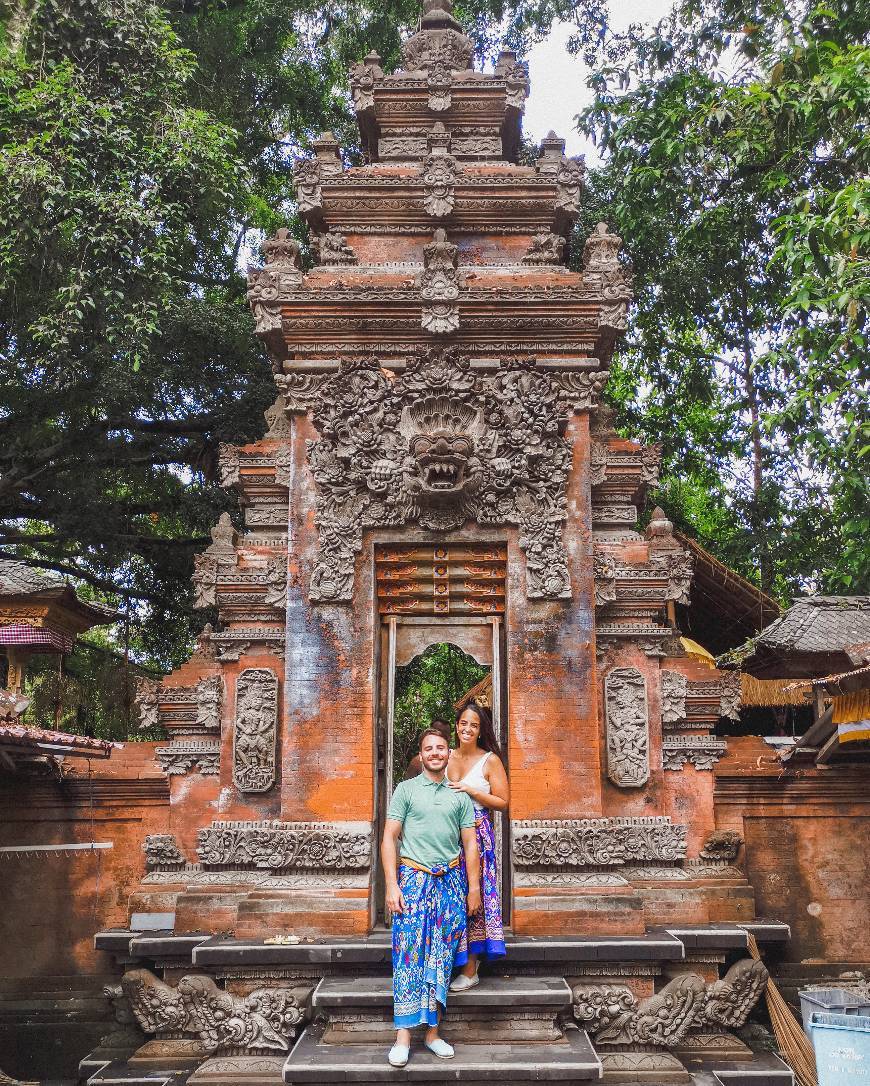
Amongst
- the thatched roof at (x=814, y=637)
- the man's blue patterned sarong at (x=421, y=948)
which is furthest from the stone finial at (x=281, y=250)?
the thatched roof at (x=814, y=637)

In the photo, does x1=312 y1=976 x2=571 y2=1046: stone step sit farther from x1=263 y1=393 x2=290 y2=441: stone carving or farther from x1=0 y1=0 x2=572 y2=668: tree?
x1=0 y1=0 x2=572 y2=668: tree

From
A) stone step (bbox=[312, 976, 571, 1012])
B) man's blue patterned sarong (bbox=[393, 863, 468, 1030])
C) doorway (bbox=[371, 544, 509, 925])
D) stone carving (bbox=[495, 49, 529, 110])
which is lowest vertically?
stone step (bbox=[312, 976, 571, 1012])

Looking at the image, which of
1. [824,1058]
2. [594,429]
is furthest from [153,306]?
[824,1058]

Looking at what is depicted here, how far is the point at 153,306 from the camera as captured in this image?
11.6 metres

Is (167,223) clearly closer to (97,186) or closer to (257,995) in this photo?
(97,186)

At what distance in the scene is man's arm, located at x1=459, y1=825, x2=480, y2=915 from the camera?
609cm

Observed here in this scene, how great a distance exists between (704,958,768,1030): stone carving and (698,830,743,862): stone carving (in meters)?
0.98

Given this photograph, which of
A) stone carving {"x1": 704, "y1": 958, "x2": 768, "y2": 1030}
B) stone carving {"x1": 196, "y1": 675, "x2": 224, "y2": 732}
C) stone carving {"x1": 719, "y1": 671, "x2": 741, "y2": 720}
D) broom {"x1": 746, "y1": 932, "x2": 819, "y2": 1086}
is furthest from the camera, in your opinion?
stone carving {"x1": 196, "y1": 675, "x2": 224, "y2": 732}

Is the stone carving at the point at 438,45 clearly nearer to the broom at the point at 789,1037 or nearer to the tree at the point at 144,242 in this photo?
the tree at the point at 144,242

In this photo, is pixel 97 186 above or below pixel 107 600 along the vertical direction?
above

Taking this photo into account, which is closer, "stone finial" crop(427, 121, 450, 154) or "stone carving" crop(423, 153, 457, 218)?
"stone carving" crop(423, 153, 457, 218)

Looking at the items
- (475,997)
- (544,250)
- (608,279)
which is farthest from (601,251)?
(475,997)

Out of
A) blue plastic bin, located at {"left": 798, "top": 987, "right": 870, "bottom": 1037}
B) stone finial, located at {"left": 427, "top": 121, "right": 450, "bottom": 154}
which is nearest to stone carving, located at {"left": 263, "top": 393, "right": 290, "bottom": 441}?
→ stone finial, located at {"left": 427, "top": 121, "right": 450, "bottom": 154}

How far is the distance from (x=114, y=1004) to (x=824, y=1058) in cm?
583
